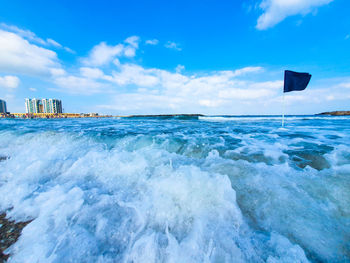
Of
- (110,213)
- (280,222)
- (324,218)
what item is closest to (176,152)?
(110,213)

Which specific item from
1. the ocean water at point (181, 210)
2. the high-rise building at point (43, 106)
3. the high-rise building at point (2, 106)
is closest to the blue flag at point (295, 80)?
the ocean water at point (181, 210)

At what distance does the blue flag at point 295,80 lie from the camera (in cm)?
804

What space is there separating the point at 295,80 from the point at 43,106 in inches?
5846

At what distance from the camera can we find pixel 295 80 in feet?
26.9

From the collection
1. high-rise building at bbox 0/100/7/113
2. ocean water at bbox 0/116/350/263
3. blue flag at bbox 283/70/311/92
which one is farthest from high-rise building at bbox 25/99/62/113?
blue flag at bbox 283/70/311/92

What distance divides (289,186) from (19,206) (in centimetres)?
429

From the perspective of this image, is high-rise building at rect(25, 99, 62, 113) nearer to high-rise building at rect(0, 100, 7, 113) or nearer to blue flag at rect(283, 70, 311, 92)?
high-rise building at rect(0, 100, 7, 113)

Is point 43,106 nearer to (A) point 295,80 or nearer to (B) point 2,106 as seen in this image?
(B) point 2,106

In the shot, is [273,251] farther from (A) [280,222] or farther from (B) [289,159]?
(B) [289,159]

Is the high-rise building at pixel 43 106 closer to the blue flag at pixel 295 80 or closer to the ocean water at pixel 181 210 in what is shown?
the ocean water at pixel 181 210

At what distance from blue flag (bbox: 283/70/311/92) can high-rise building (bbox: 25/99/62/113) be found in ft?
464

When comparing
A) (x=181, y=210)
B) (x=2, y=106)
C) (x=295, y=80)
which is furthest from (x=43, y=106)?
(x=295, y=80)

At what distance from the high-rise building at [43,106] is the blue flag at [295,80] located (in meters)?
141

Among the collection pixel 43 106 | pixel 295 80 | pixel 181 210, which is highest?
pixel 43 106
